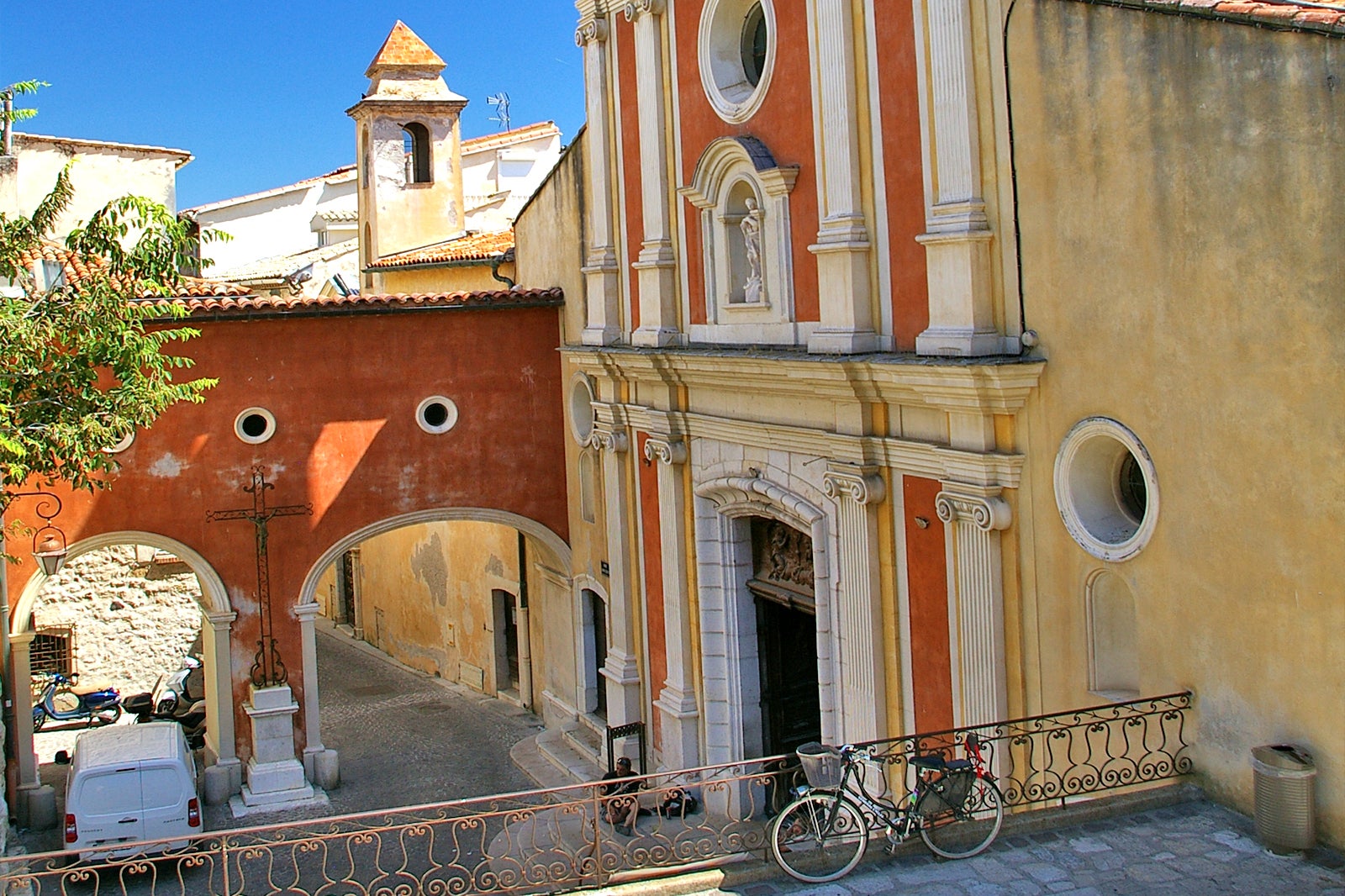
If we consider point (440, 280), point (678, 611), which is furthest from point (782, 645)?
point (440, 280)

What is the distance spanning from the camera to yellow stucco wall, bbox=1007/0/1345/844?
7246mm

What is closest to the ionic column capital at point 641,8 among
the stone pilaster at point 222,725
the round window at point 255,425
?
the round window at point 255,425

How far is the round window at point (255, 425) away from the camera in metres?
16.3

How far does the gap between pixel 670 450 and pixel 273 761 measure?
621 centimetres

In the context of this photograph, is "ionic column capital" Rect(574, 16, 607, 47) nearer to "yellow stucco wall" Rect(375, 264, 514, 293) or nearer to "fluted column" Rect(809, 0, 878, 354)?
"fluted column" Rect(809, 0, 878, 354)

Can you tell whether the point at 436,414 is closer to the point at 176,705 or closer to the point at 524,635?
the point at 524,635

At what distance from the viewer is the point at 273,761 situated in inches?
639

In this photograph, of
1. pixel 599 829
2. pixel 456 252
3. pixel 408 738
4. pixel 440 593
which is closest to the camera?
pixel 599 829

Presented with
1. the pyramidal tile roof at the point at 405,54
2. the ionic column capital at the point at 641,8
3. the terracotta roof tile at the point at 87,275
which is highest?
the pyramidal tile roof at the point at 405,54

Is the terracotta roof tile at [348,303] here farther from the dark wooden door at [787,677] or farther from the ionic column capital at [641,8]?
the dark wooden door at [787,677]

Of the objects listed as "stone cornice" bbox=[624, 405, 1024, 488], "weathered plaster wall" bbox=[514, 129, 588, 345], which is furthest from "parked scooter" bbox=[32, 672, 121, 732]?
"stone cornice" bbox=[624, 405, 1024, 488]

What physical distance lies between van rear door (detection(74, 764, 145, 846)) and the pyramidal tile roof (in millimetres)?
17747

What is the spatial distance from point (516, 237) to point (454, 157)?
30.8 feet

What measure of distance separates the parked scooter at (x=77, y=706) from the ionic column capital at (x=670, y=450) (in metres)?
10.8
